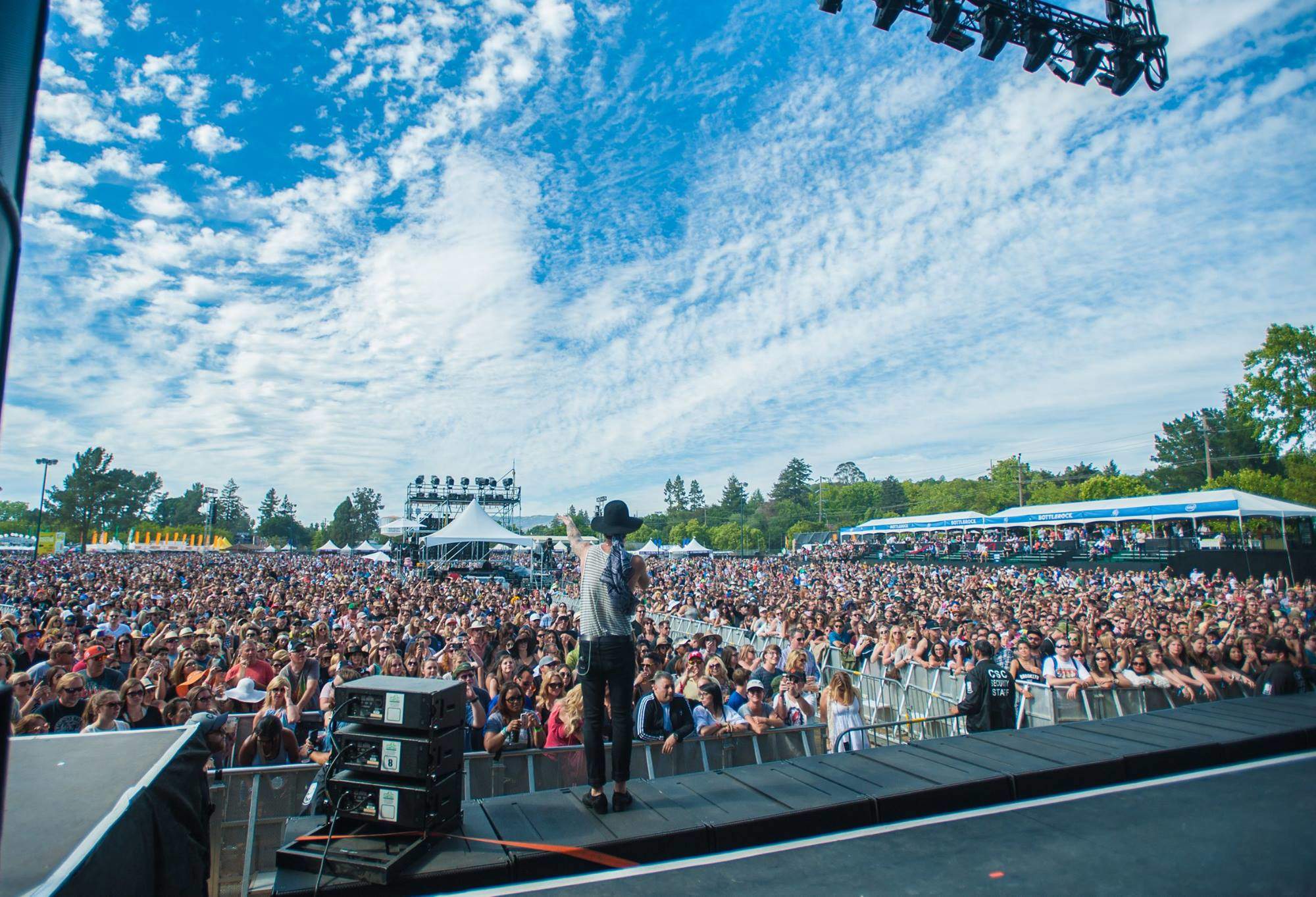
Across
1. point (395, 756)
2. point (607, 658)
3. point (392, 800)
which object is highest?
point (607, 658)

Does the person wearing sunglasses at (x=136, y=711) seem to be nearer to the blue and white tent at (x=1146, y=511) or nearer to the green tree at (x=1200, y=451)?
the blue and white tent at (x=1146, y=511)

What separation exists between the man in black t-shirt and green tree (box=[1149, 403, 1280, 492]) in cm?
6928

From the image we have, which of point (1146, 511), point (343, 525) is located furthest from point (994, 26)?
point (343, 525)

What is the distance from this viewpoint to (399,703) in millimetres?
3277

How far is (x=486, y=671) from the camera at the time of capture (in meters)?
8.34

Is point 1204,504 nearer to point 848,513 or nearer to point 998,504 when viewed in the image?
point 998,504

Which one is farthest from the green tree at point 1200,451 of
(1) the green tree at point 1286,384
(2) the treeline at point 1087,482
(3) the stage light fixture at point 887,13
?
(3) the stage light fixture at point 887,13

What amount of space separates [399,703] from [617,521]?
1.55m

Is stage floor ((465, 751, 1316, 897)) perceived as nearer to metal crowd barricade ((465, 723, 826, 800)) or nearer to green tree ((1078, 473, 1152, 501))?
metal crowd barricade ((465, 723, 826, 800))

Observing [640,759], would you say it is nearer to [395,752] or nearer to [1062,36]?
[395,752]

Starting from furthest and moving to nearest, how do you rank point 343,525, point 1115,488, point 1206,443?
point 343,525, point 1115,488, point 1206,443

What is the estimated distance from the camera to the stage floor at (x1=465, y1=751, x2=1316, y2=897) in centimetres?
320

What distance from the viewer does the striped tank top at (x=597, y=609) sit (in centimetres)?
394

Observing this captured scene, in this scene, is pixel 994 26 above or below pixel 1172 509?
above
